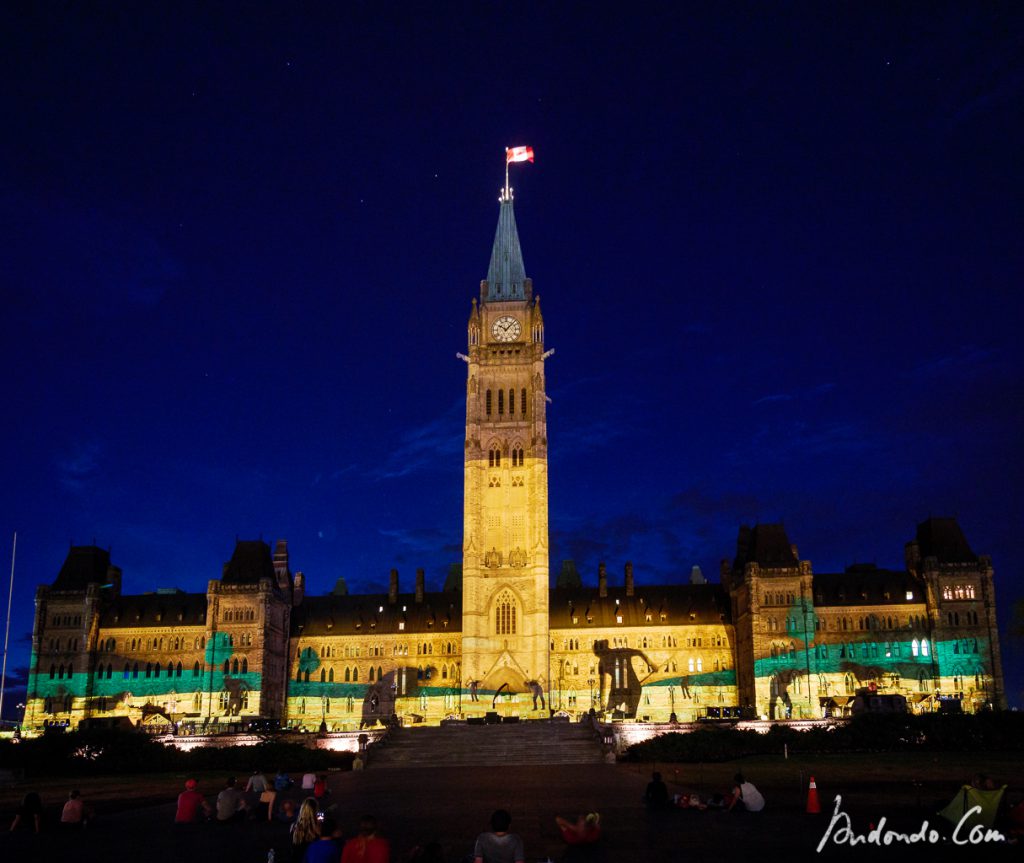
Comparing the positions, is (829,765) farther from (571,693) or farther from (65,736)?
(571,693)

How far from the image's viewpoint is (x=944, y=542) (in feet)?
349

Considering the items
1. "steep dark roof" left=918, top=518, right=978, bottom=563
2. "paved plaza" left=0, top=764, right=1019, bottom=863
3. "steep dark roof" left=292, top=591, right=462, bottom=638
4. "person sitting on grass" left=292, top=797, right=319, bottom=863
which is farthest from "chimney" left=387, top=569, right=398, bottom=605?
"person sitting on grass" left=292, top=797, right=319, bottom=863

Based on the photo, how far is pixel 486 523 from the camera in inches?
4454

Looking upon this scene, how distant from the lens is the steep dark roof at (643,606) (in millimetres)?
114463

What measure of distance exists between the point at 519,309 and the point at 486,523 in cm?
2531

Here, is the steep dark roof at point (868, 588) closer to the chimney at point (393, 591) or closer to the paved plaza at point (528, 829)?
the chimney at point (393, 591)

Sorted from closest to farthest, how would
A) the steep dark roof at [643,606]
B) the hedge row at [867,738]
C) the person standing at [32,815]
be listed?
the person standing at [32,815], the hedge row at [867,738], the steep dark roof at [643,606]

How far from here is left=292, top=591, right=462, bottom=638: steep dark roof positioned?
11838cm

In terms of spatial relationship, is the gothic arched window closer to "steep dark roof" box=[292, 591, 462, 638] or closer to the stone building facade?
the stone building facade

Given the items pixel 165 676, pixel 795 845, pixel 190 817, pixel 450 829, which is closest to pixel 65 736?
pixel 190 817

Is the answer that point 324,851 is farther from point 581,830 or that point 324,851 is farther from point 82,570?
point 82,570

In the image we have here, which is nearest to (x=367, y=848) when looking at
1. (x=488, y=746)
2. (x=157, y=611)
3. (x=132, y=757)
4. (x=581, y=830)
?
(x=581, y=830)

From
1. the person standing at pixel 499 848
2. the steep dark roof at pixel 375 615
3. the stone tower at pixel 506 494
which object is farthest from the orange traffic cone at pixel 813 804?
the steep dark roof at pixel 375 615

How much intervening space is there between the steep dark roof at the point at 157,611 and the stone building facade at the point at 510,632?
9.5 inches
